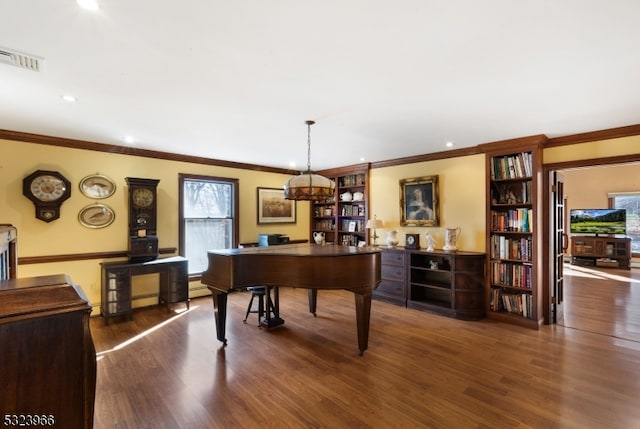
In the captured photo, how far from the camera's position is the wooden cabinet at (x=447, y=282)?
14.0 feet

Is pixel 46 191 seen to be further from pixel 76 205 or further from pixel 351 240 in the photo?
pixel 351 240

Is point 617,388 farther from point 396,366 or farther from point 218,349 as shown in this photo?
point 218,349

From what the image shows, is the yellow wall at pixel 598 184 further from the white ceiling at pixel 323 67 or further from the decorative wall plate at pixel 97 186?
the decorative wall plate at pixel 97 186

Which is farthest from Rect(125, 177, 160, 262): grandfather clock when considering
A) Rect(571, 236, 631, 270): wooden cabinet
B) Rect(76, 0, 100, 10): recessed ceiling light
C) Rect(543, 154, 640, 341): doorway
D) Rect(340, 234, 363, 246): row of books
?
Rect(571, 236, 631, 270): wooden cabinet

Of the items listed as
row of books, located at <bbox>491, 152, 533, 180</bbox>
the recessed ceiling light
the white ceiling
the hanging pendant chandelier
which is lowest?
the hanging pendant chandelier

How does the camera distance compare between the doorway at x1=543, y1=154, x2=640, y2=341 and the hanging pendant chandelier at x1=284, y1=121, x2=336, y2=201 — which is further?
the doorway at x1=543, y1=154, x2=640, y2=341

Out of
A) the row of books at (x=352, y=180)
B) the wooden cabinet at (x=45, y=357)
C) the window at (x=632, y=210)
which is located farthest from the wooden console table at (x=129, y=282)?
the window at (x=632, y=210)

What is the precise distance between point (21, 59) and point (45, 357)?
2309 millimetres

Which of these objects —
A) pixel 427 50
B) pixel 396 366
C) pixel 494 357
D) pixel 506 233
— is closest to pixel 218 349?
pixel 396 366

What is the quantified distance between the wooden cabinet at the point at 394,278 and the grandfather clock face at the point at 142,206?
11.6ft

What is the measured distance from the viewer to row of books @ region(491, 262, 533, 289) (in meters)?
4.04

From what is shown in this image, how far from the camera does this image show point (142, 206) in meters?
4.57

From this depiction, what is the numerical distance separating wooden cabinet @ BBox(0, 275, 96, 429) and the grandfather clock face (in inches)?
162

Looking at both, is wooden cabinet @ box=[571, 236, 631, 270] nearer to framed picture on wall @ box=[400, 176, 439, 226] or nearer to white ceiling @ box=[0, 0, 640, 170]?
framed picture on wall @ box=[400, 176, 439, 226]
